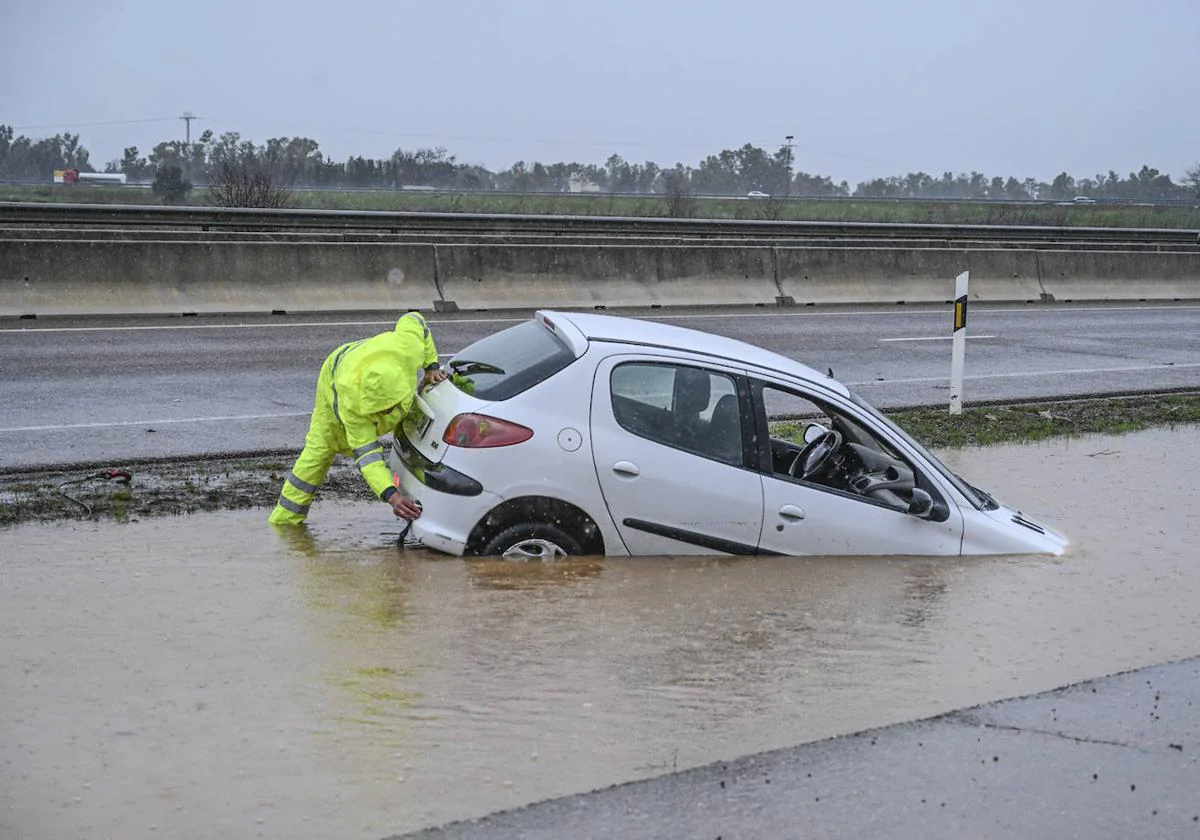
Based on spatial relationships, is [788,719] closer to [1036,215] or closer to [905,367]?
[905,367]

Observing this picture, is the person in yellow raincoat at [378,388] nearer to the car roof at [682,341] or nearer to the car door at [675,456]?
the car roof at [682,341]

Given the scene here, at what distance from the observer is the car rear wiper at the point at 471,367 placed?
717 cm

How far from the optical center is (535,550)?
22.5 feet

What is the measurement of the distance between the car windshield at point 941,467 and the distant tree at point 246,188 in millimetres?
33961

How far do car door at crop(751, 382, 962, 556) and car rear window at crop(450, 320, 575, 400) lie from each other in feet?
3.34

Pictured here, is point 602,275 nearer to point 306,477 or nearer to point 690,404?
point 306,477

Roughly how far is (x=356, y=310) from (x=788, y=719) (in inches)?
539

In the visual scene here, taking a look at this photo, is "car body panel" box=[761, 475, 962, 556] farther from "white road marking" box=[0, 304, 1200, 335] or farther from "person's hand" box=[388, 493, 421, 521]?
"white road marking" box=[0, 304, 1200, 335]

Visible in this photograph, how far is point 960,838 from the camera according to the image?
4.12 metres

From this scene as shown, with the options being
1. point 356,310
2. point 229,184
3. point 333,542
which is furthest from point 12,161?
point 333,542

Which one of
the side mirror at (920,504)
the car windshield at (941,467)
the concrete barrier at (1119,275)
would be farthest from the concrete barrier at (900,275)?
the side mirror at (920,504)

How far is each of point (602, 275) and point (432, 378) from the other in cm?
1342

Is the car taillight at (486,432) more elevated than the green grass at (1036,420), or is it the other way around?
the car taillight at (486,432)

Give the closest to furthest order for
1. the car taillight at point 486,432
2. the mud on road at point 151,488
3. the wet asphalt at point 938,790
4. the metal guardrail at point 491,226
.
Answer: the wet asphalt at point 938,790 < the car taillight at point 486,432 < the mud on road at point 151,488 < the metal guardrail at point 491,226
